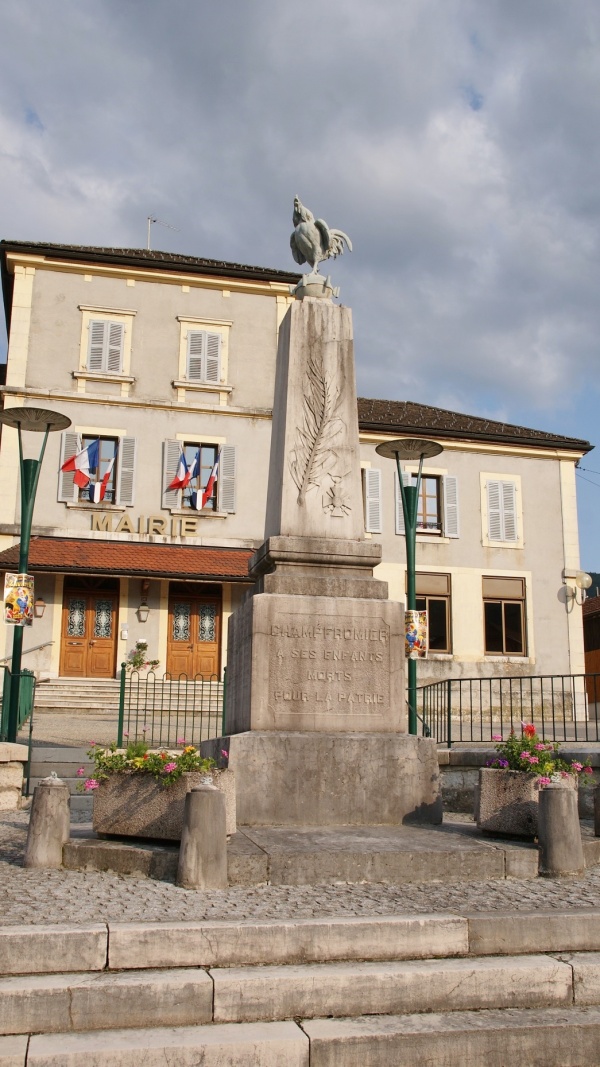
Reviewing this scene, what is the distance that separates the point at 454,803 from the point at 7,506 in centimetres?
1720

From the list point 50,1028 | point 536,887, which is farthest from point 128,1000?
point 536,887

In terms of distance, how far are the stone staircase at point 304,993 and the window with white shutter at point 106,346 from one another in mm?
22923

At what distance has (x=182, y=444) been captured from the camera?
26.2 meters

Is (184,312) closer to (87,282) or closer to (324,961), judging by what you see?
(87,282)

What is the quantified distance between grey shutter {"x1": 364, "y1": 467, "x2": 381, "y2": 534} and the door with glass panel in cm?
805

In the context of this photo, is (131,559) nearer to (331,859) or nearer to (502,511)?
(502,511)

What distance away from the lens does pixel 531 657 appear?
28.0 m

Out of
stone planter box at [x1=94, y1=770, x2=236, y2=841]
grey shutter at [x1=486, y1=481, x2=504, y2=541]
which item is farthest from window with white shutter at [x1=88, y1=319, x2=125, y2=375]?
stone planter box at [x1=94, y1=770, x2=236, y2=841]

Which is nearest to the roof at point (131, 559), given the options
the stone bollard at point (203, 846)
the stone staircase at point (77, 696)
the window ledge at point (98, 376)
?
the stone staircase at point (77, 696)

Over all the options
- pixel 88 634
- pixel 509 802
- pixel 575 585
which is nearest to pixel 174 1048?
pixel 509 802

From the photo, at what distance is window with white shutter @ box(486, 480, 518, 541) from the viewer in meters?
28.8

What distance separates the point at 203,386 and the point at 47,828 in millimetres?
21138

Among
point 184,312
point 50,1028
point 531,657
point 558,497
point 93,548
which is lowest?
point 50,1028

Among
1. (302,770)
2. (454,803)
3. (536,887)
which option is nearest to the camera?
(536,887)
